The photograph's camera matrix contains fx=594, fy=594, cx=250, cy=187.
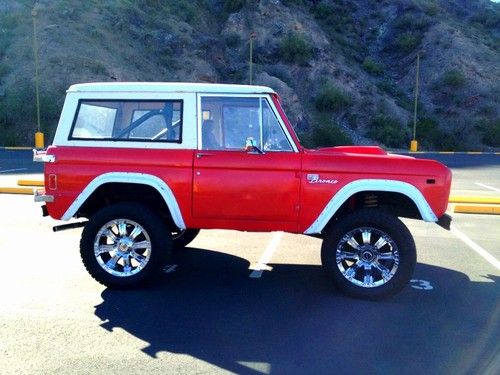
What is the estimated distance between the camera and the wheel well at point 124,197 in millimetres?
6677

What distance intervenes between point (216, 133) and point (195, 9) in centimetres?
4188

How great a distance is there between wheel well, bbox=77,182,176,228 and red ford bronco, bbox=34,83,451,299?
0.17 ft

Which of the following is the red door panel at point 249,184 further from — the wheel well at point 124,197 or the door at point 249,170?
the wheel well at point 124,197

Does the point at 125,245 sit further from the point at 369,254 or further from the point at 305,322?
the point at 369,254

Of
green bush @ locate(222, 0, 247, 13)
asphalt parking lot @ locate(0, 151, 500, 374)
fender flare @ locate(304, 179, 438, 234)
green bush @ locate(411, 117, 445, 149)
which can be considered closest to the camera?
asphalt parking lot @ locate(0, 151, 500, 374)

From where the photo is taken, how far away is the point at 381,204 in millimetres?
6805

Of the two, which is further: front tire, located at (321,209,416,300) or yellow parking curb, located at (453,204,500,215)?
yellow parking curb, located at (453,204,500,215)

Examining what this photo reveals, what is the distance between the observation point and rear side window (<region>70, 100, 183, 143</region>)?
6562 millimetres

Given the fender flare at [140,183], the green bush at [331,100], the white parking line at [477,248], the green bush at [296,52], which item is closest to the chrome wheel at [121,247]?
the fender flare at [140,183]

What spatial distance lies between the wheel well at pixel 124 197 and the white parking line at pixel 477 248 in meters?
4.32

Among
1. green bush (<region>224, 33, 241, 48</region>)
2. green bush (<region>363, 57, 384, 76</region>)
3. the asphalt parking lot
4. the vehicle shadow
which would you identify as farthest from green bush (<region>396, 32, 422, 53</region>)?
the vehicle shadow

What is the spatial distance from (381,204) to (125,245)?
9.58ft

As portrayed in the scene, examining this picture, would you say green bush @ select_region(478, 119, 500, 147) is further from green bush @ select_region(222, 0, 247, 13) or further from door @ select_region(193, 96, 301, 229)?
door @ select_region(193, 96, 301, 229)

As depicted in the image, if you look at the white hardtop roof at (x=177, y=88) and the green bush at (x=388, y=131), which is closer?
the white hardtop roof at (x=177, y=88)
